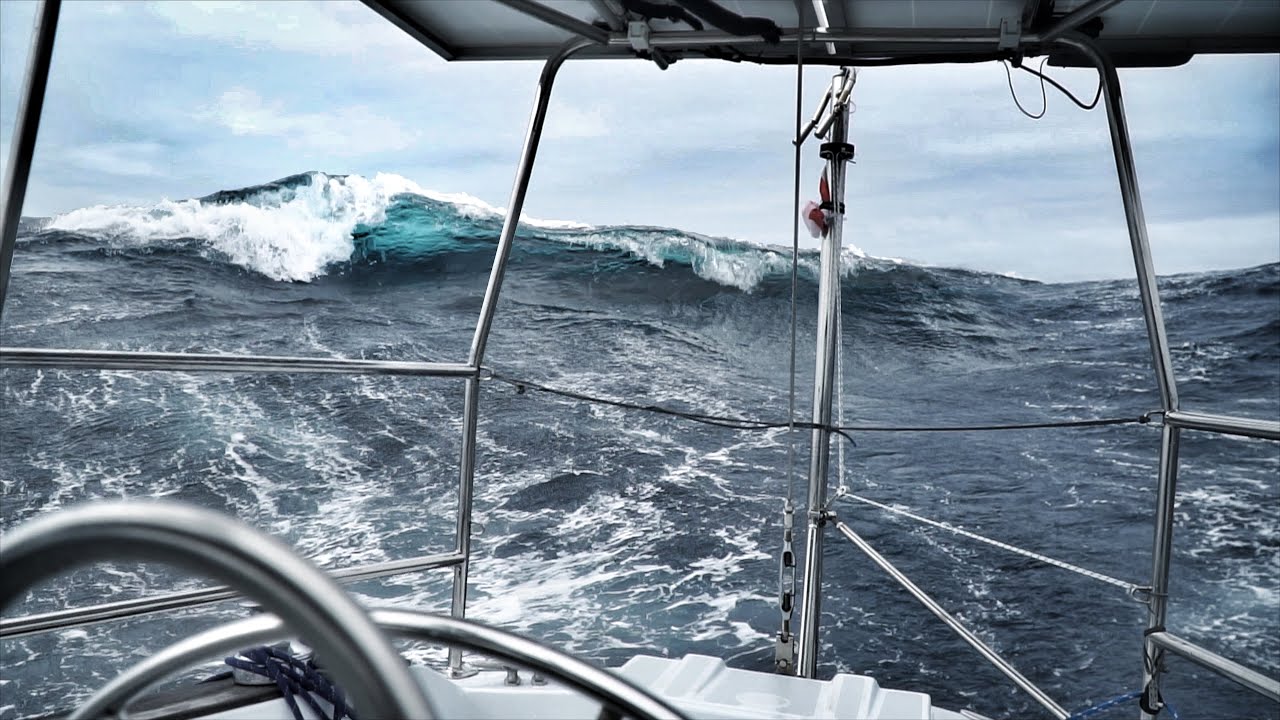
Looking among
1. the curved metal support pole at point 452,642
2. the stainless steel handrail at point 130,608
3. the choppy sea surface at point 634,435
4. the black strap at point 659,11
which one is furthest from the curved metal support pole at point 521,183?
the choppy sea surface at point 634,435

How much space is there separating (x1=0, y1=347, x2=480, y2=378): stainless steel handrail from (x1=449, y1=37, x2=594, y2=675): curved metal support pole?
68mm

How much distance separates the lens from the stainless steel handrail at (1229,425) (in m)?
1.20

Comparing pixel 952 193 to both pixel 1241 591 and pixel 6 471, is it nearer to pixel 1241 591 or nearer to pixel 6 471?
pixel 1241 591

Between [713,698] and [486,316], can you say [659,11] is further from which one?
[713,698]

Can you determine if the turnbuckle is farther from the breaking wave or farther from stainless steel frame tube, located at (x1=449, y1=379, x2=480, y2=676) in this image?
the breaking wave

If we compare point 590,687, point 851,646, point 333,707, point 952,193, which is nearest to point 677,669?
point 333,707

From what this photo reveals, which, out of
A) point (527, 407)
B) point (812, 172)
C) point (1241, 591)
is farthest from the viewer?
point (527, 407)

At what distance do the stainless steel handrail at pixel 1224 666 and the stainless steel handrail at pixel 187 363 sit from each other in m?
1.16

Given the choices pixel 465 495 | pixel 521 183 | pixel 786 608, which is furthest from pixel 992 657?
pixel 521 183

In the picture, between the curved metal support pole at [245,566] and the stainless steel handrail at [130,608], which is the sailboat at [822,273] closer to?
the stainless steel handrail at [130,608]

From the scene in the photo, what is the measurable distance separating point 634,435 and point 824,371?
21.3 feet

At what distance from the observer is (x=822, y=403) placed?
1.91 metres

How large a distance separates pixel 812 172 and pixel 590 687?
299 inches

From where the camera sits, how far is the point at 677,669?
63.2 inches
